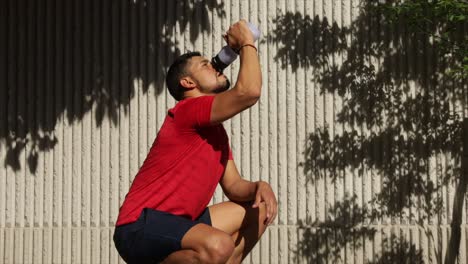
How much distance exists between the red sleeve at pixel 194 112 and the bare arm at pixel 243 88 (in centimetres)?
4

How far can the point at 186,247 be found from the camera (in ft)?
13.1

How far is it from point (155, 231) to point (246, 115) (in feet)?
12.8

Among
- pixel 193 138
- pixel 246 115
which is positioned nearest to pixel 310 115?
pixel 246 115

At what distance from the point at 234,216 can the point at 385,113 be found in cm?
354

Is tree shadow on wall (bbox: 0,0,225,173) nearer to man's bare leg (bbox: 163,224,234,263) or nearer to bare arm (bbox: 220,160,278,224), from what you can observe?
bare arm (bbox: 220,160,278,224)

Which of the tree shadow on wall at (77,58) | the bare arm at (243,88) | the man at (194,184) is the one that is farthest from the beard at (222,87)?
the tree shadow on wall at (77,58)

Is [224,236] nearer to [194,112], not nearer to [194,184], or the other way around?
[194,184]

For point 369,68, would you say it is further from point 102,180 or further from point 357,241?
point 102,180

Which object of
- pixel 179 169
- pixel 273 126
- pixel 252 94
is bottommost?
pixel 179 169

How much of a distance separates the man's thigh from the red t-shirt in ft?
0.66

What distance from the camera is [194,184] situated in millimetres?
4176

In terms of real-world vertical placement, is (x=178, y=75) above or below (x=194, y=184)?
above

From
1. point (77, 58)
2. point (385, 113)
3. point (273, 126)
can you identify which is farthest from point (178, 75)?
point (77, 58)

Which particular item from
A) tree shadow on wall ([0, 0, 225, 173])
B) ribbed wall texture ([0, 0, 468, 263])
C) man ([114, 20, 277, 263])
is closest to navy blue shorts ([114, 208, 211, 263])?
man ([114, 20, 277, 263])
